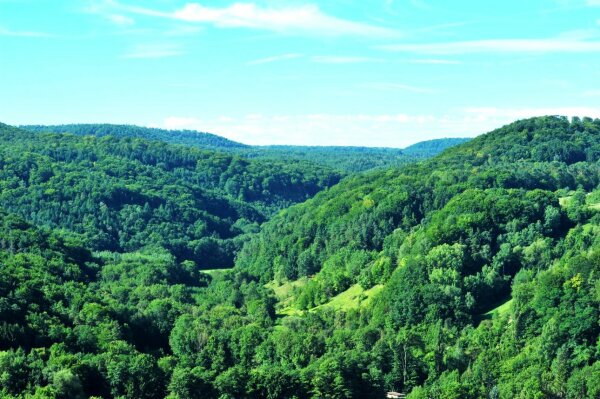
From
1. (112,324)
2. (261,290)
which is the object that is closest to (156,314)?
(112,324)

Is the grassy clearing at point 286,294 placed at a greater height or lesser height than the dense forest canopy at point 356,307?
lesser

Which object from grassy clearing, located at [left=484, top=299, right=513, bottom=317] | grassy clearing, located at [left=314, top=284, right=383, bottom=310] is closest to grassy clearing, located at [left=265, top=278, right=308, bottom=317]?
grassy clearing, located at [left=314, top=284, right=383, bottom=310]

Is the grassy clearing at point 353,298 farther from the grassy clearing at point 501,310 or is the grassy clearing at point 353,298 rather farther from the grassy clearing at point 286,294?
the grassy clearing at point 501,310

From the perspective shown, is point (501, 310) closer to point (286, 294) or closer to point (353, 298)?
point (353, 298)

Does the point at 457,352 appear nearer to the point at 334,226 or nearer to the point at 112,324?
the point at 112,324

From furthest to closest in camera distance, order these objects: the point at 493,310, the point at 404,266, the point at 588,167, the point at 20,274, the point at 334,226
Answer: the point at 588,167, the point at 334,226, the point at 404,266, the point at 493,310, the point at 20,274

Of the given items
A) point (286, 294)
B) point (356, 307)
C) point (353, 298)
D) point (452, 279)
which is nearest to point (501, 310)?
point (452, 279)

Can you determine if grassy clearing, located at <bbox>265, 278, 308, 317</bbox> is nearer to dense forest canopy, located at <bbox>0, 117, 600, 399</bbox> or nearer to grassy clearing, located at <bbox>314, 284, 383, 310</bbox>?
dense forest canopy, located at <bbox>0, 117, 600, 399</bbox>

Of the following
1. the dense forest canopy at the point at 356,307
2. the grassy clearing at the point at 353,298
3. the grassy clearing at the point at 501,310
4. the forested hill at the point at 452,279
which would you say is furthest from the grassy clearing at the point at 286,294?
the grassy clearing at the point at 501,310
